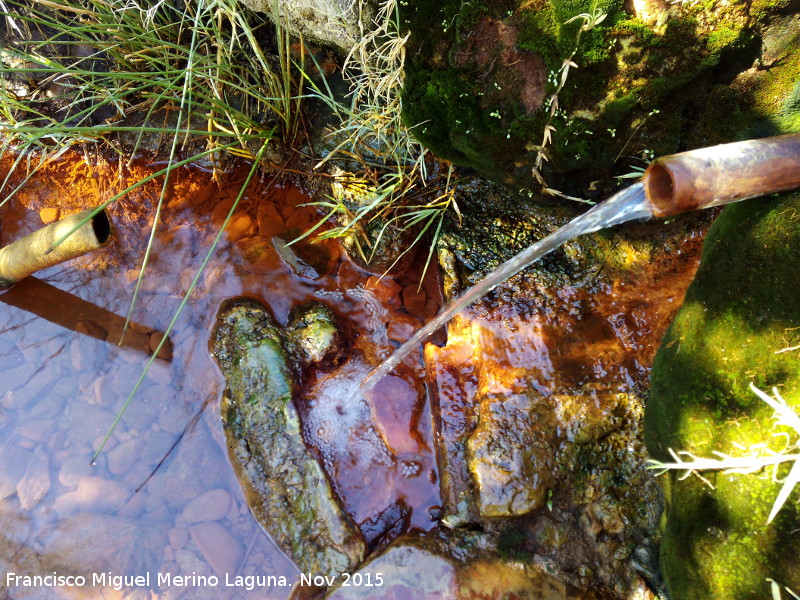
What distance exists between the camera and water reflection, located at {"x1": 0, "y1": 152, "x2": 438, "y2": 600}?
2607mm

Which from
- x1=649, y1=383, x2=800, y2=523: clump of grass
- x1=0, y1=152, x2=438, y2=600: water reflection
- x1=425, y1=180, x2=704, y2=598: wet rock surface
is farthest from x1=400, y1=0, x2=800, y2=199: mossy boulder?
x1=0, y1=152, x2=438, y2=600: water reflection

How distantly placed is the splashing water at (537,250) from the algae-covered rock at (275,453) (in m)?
0.46

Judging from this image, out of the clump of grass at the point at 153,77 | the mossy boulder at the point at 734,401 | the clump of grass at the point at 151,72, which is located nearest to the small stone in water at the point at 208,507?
the clump of grass at the point at 153,77

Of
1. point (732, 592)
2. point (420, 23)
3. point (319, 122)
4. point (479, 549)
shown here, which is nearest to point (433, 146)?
point (420, 23)

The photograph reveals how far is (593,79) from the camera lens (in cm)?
178

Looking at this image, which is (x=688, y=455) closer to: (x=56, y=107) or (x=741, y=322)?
(x=741, y=322)

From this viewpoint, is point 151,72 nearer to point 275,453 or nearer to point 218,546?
point 275,453

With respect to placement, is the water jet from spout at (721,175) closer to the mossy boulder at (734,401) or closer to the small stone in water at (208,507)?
the mossy boulder at (734,401)

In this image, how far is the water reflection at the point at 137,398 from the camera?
2.61 metres

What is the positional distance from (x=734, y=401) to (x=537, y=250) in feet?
3.06

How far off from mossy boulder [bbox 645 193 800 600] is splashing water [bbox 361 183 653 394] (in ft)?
1.11

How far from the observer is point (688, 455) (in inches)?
67.1

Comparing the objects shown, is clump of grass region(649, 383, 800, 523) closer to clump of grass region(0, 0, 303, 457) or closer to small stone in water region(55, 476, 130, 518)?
clump of grass region(0, 0, 303, 457)

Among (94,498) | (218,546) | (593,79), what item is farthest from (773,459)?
(94,498)
